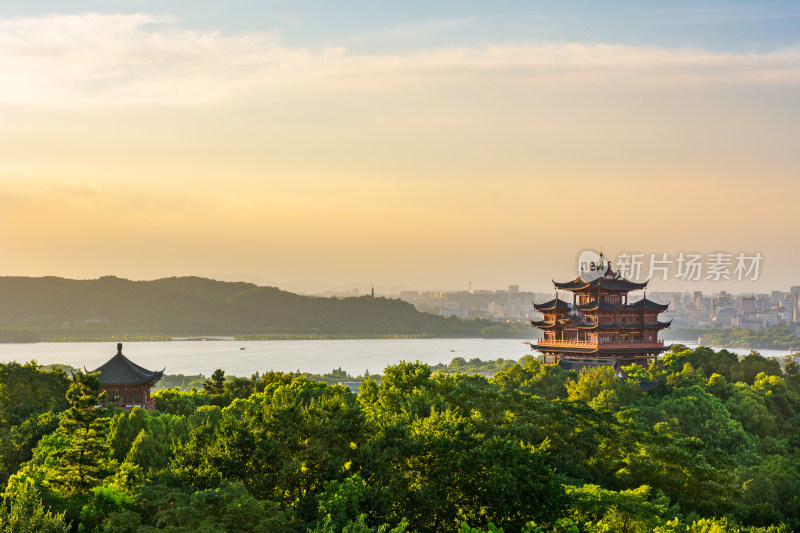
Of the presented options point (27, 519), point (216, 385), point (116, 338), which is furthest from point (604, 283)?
point (116, 338)

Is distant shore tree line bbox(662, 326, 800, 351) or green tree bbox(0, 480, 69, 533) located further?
distant shore tree line bbox(662, 326, 800, 351)

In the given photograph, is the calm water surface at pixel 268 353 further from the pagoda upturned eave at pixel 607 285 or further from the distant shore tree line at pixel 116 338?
the pagoda upturned eave at pixel 607 285

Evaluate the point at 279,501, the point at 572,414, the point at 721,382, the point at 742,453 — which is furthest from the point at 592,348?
the point at 279,501

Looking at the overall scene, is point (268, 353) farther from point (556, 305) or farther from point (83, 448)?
point (83, 448)

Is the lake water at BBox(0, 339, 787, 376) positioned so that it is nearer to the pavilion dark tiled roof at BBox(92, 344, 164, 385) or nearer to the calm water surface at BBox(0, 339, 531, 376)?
the calm water surface at BBox(0, 339, 531, 376)

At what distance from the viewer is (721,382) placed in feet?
135

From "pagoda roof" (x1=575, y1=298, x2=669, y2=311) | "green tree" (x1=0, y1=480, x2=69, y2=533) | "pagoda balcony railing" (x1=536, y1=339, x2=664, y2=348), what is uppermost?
"pagoda roof" (x1=575, y1=298, x2=669, y2=311)

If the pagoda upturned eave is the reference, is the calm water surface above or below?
below

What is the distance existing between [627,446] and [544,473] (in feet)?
23.2

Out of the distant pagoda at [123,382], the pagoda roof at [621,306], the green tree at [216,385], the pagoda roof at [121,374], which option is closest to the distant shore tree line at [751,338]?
the pagoda roof at [621,306]

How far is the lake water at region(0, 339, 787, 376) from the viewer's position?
11238cm

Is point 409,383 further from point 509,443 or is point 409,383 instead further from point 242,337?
point 242,337

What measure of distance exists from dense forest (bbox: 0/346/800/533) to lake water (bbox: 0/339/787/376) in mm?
75591

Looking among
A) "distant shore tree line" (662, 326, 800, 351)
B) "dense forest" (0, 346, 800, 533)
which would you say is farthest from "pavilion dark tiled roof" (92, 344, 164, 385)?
"distant shore tree line" (662, 326, 800, 351)
